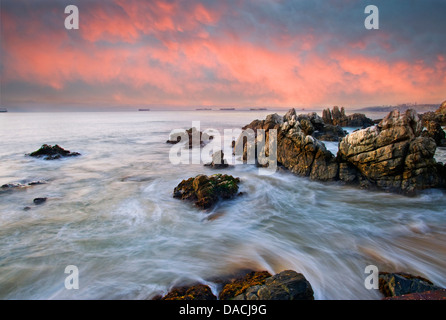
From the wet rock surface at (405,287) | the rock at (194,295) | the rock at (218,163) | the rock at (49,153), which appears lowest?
the rock at (194,295)

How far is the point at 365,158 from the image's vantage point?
28.9ft

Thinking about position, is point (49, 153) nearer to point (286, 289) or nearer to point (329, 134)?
point (286, 289)

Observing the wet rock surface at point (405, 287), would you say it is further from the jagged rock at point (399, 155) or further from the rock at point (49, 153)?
the rock at point (49, 153)

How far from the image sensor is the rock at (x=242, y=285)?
370 cm

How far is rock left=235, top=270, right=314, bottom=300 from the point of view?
3217 mm

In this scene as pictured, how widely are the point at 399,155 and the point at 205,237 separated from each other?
25.7ft

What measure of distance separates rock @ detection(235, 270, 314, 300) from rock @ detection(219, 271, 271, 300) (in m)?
0.24

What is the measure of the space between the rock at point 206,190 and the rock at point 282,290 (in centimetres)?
445

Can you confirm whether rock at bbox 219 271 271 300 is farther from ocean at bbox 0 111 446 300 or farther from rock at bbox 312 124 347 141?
rock at bbox 312 124 347 141

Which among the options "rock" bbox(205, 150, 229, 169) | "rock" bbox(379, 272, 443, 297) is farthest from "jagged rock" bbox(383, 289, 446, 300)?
"rock" bbox(205, 150, 229, 169)
